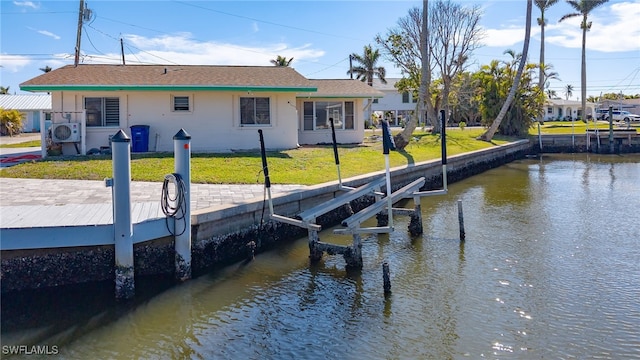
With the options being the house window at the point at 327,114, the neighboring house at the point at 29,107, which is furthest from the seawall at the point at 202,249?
the neighboring house at the point at 29,107

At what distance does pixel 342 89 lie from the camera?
2403 cm

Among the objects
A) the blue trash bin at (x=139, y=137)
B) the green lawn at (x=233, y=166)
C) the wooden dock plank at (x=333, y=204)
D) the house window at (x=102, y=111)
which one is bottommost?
the wooden dock plank at (x=333, y=204)

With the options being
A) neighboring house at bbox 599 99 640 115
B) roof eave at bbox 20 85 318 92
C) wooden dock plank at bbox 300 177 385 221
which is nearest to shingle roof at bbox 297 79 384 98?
roof eave at bbox 20 85 318 92

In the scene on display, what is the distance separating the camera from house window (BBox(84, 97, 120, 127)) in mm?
17906

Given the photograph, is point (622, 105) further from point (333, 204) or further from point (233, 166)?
point (333, 204)

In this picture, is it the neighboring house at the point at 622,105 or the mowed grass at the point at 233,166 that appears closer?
the mowed grass at the point at 233,166

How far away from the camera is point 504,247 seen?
9.79 meters

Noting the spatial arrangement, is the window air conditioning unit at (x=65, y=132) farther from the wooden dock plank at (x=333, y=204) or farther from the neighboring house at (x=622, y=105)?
the neighboring house at (x=622, y=105)

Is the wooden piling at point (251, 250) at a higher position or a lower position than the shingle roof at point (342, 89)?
lower

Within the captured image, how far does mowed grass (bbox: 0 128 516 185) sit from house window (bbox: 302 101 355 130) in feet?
13.0

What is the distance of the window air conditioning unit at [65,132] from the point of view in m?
16.5

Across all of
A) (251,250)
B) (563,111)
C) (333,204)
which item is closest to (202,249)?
(251,250)

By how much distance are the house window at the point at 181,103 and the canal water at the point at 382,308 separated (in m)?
10.3

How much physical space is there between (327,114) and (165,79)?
8.00m
